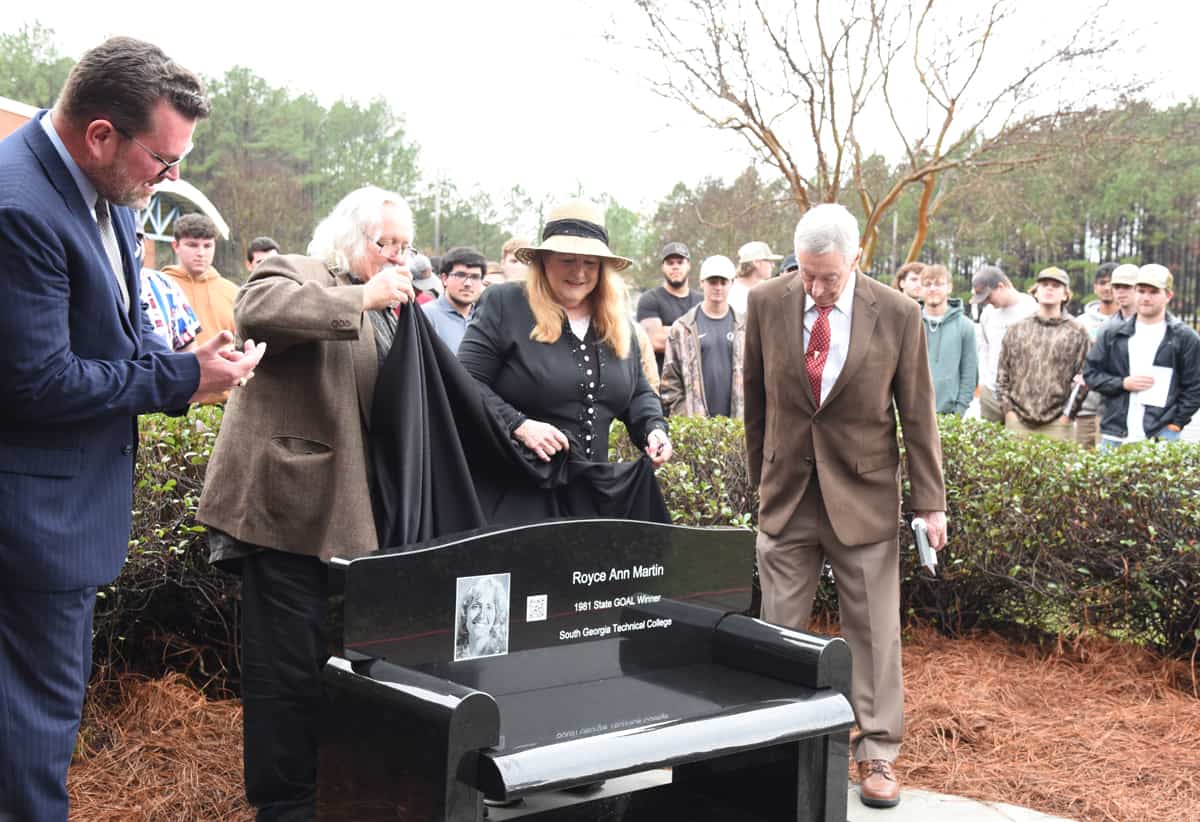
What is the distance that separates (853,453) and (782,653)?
118 centimetres

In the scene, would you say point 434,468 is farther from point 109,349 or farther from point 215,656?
point 215,656

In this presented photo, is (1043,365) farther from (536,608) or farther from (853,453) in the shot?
(536,608)

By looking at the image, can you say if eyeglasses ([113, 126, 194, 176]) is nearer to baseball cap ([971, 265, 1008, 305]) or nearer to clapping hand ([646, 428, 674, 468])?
clapping hand ([646, 428, 674, 468])

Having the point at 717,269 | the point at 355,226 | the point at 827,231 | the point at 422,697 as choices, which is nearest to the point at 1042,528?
the point at 827,231

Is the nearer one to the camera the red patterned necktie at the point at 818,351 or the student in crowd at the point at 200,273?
the red patterned necktie at the point at 818,351

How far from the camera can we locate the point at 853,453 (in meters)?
4.32

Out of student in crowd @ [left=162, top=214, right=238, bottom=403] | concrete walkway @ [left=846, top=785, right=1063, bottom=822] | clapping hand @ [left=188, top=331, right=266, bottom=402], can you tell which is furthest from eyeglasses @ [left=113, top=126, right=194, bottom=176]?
student in crowd @ [left=162, top=214, right=238, bottom=403]

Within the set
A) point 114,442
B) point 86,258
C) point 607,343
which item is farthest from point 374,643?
point 607,343

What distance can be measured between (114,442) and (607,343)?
6.26 ft

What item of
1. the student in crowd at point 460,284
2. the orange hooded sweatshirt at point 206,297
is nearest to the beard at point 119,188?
the student in crowd at point 460,284

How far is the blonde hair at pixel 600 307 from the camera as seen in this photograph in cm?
411

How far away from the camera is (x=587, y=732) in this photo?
2.76 metres

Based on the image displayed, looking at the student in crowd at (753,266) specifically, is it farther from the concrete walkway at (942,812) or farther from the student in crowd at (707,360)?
the concrete walkway at (942,812)

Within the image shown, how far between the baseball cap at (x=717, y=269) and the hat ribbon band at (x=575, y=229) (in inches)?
156
